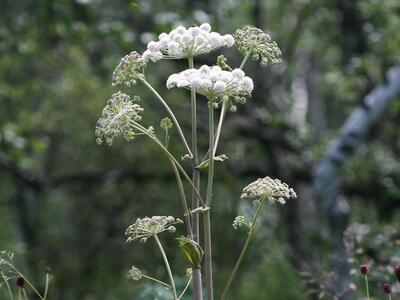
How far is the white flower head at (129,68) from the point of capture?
2367 mm

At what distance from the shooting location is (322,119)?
1602 cm

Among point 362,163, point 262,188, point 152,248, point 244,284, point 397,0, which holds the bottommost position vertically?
point 244,284

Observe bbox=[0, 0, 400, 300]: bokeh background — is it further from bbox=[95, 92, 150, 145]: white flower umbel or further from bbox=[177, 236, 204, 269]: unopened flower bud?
bbox=[177, 236, 204, 269]: unopened flower bud

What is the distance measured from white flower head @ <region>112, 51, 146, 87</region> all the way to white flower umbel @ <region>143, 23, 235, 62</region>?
0.05 m

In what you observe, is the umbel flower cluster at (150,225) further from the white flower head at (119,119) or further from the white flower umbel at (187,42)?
the white flower umbel at (187,42)

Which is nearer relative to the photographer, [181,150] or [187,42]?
[187,42]

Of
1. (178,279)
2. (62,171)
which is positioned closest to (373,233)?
(178,279)

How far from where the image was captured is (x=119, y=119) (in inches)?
87.0

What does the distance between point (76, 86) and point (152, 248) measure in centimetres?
255

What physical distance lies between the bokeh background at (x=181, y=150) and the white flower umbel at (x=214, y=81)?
4.48m

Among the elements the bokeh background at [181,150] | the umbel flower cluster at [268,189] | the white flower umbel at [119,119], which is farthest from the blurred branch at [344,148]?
the white flower umbel at [119,119]

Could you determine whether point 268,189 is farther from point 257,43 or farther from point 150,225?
point 257,43

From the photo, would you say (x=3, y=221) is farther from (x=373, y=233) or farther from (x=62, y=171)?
(x=373, y=233)

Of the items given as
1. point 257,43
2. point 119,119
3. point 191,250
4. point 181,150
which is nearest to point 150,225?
point 191,250
